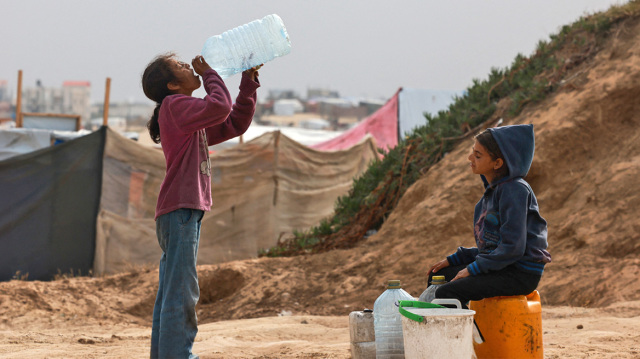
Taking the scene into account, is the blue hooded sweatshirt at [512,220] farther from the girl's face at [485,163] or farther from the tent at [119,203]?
the tent at [119,203]

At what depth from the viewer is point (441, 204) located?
8.16 metres

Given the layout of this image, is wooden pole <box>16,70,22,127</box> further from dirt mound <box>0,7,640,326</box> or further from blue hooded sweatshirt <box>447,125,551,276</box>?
blue hooded sweatshirt <box>447,125,551,276</box>

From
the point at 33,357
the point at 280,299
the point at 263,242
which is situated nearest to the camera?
the point at 33,357

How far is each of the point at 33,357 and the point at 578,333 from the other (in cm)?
399

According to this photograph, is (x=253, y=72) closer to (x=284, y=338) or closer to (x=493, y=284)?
(x=493, y=284)

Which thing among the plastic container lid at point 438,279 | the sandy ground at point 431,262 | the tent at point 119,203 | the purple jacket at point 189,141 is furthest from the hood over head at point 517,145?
the tent at point 119,203

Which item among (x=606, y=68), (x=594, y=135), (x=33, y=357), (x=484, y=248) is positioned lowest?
(x=33, y=357)

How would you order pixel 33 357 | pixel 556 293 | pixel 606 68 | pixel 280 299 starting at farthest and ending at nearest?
pixel 606 68 → pixel 280 299 → pixel 556 293 → pixel 33 357

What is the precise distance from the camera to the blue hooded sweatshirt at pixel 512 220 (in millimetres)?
3494

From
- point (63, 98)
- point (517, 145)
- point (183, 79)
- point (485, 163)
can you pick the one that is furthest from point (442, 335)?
point (63, 98)

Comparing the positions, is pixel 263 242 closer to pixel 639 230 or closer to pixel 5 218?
pixel 5 218

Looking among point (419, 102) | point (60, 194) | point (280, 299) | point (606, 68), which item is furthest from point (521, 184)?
point (419, 102)

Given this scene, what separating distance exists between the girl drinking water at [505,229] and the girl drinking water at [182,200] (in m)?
1.37

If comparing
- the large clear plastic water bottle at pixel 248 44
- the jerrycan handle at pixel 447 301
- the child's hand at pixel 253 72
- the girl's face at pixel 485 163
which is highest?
the large clear plastic water bottle at pixel 248 44
